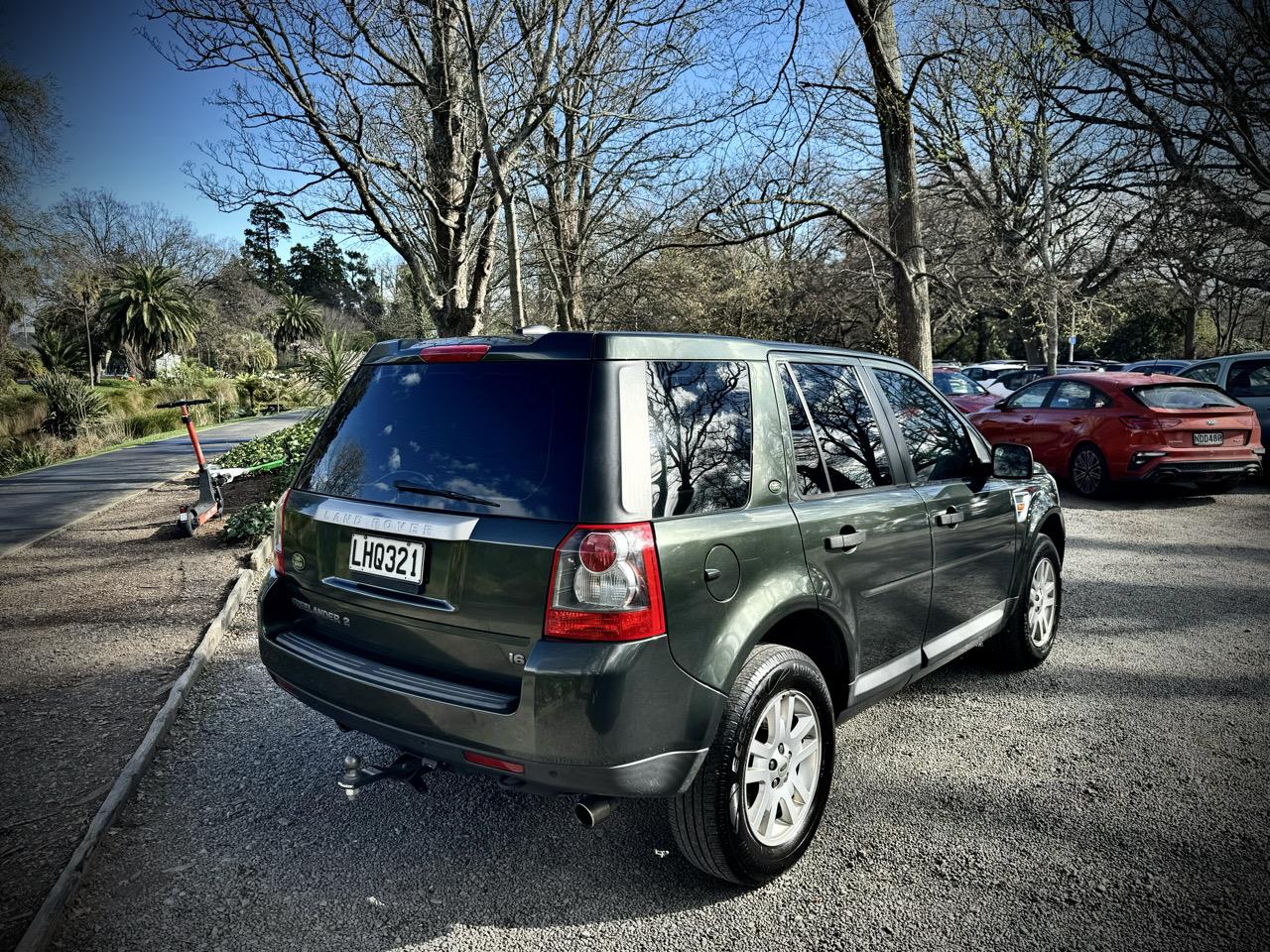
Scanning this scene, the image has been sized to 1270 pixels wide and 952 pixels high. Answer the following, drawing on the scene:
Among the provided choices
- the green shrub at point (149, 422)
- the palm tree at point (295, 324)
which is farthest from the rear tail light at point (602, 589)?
the palm tree at point (295, 324)

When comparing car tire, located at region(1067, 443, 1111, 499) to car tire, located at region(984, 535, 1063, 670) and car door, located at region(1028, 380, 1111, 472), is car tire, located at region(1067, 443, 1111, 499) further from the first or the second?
car tire, located at region(984, 535, 1063, 670)

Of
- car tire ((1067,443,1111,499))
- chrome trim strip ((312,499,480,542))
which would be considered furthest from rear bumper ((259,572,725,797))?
car tire ((1067,443,1111,499))

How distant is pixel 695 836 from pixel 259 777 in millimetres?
2026

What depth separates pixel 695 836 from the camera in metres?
2.44

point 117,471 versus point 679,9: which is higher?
point 679,9

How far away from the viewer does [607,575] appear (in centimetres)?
220

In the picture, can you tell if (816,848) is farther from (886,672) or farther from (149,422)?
(149,422)

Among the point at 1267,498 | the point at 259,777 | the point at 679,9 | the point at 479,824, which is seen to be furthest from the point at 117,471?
the point at 1267,498

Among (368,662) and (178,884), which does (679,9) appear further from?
(178,884)

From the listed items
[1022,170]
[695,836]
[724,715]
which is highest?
[1022,170]

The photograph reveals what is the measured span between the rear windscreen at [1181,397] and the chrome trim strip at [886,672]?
8098mm

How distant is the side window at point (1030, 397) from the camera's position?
36.7 feet

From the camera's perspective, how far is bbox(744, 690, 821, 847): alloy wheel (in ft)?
8.41

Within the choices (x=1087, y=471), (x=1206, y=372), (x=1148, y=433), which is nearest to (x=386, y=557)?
(x=1148, y=433)
